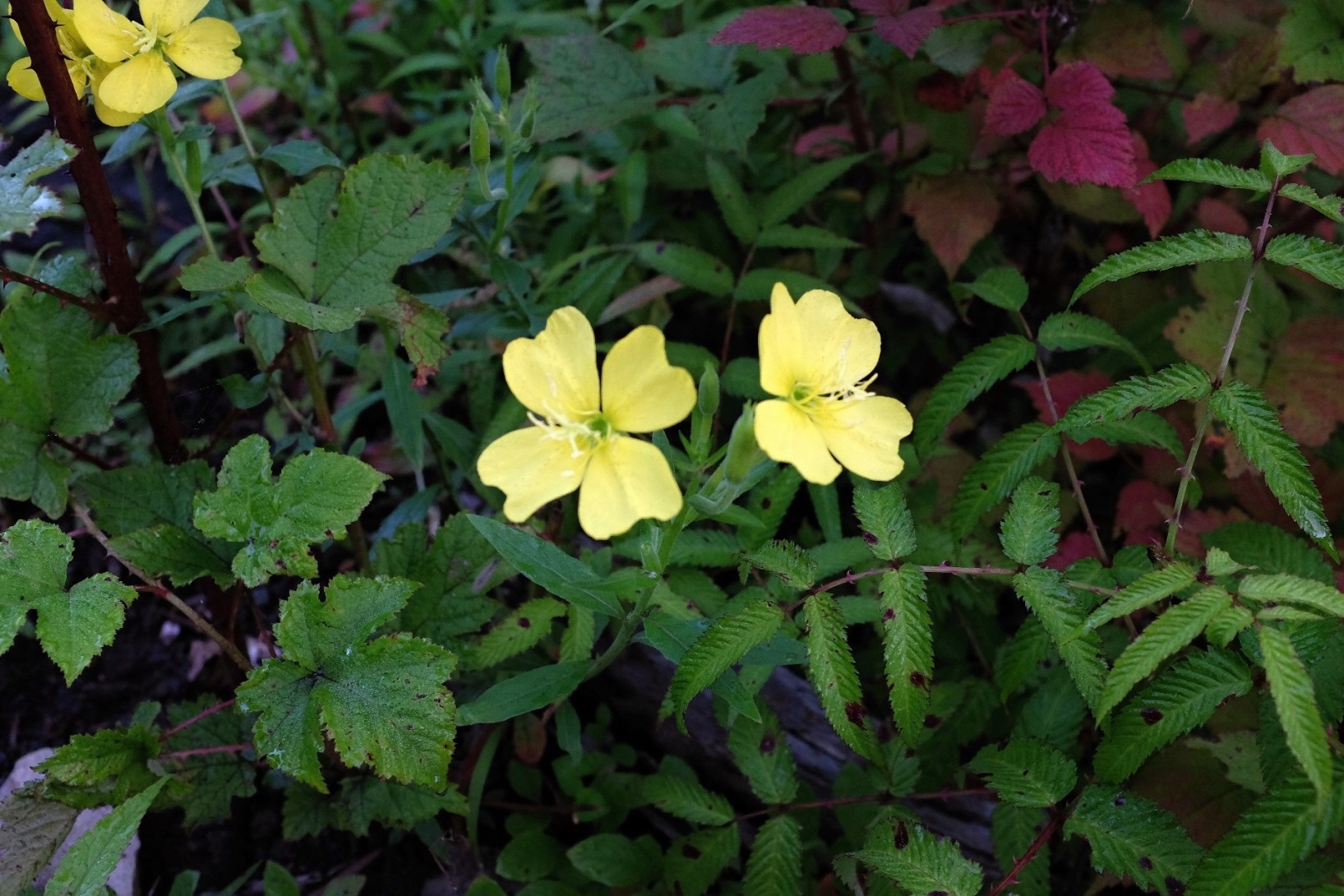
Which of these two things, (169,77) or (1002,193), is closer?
Result: (169,77)

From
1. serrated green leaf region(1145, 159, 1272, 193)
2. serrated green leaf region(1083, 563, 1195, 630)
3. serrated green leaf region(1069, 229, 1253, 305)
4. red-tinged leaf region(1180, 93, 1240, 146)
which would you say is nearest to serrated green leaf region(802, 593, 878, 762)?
serrated green leaf region(1083, 563, 1195, 630)

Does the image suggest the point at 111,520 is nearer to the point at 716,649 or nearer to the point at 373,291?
the point at 373,291

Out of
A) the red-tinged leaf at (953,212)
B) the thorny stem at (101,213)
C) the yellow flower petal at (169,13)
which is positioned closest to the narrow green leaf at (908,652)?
the red-tinged leaf at (953,212)

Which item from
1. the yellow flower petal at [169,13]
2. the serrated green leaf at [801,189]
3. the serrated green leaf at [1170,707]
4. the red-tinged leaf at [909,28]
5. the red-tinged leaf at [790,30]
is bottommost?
the serrated green leaf at [1170,707]

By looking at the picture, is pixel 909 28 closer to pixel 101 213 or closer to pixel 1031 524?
pixel 1031 524

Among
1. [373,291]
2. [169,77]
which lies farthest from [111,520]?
[169,77]

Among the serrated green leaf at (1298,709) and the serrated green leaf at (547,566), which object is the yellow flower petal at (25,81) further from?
the serrated green leaf at (1298,709)
